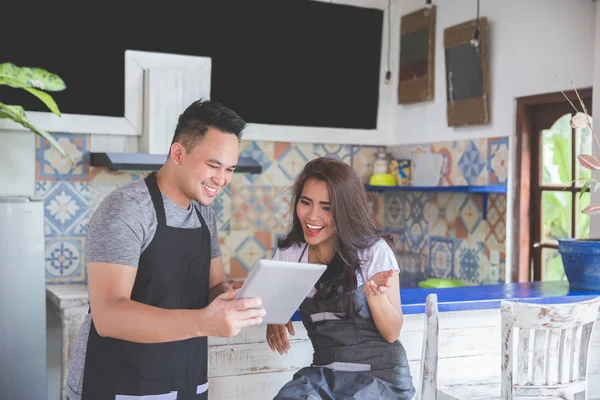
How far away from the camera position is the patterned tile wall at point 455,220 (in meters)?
4.09

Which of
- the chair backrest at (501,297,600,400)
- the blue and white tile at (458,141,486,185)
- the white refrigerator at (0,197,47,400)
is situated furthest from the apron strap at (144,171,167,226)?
the blue and white tile at (458,141,486,185)

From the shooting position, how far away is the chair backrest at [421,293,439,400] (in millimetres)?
2117

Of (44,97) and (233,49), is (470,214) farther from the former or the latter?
(44,97)

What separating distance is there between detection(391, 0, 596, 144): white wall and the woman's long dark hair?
181 centimetres

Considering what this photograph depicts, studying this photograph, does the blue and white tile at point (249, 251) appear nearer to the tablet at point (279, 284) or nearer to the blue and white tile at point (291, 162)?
the blue and white tile at point (291, 162)

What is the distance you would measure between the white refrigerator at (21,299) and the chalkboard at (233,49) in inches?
28.9

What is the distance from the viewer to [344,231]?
213 centimetres

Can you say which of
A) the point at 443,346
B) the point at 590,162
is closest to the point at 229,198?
the point at 443,346

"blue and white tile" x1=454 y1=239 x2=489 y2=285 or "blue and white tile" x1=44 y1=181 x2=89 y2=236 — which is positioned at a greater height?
"blue and white tile" x1=44 y1=181 x2=89 y2=236

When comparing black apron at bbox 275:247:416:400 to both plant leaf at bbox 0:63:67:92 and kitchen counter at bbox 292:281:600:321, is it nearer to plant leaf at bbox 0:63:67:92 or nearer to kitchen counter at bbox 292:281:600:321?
kitchen counter at bbox 292:281:600:321

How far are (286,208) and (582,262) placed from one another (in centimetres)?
228

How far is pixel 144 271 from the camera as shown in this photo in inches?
73.2

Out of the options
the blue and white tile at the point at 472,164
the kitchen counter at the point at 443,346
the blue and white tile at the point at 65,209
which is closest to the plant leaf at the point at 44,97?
the blue and white tile at the point at 65,209

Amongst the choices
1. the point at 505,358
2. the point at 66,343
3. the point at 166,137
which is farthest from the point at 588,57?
the point at 66,343
